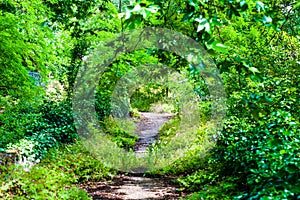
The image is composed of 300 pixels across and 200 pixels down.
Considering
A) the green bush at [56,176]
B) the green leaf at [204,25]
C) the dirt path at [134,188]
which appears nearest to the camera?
the green leaf at [204,25]

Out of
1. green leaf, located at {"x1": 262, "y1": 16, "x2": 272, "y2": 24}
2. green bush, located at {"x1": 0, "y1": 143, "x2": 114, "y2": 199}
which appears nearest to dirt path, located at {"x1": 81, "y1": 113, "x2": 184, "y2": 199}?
green bush, located at {"x1": 0, "y1": 143, "x2": 114, "y2": 199}

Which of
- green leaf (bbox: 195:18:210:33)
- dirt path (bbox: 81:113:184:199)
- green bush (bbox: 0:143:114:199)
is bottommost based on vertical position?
dirt path (bbox: 81:113:184:199)

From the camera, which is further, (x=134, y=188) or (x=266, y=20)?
(x=134, y=188)

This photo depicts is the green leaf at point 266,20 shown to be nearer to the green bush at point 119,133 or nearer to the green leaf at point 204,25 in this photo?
the green leaf at point 204,25

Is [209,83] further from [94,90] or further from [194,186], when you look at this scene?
[94,90]

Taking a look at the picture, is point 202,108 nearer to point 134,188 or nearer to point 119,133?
point 134,188

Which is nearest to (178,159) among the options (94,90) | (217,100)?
(217,100)

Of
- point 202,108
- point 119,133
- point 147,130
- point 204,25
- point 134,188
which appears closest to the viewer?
point 204,25

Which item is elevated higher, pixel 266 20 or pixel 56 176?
pixel 266 20

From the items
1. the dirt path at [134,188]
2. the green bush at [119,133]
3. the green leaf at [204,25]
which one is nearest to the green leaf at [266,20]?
the green leaf at [204,25]

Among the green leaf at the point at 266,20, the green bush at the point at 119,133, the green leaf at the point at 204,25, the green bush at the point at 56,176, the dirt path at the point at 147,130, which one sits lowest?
the dirt path at the point at 147,130

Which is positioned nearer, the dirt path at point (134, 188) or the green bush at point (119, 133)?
the dirt path at point (134, 188)

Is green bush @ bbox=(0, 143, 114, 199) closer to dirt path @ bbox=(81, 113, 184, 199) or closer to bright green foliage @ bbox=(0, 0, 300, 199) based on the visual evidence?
bright green foliage @ bbox=(0, 0, 300, 199)

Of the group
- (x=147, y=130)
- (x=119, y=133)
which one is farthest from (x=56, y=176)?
(x=147, y=130)
